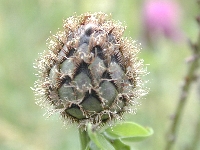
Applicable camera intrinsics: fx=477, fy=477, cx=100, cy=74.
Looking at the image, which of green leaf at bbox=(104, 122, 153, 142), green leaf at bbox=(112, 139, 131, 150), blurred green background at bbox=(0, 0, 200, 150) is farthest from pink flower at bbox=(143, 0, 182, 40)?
green leaf at bbox=(112, 139, 131, 150)

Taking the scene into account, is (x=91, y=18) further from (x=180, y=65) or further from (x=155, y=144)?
(x=180, y=65)

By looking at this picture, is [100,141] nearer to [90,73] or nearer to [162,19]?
[90,73]

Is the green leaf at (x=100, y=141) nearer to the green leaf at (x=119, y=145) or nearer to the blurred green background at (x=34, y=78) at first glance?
the green leaf at (x=119, y=145)

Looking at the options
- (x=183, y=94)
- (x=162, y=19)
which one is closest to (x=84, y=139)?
(x=183, y=94)

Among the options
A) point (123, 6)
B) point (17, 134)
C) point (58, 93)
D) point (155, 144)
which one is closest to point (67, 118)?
point (58, 93)

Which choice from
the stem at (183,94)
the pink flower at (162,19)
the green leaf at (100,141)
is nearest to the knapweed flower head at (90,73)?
the green leaf at (100,141)
